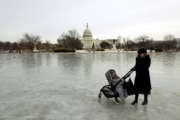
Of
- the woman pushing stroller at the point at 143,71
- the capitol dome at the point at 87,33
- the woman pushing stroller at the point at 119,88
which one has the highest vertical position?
the capitol dome at the point at 87,33

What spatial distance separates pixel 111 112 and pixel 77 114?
2.87 ft

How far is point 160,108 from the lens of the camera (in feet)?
13.2

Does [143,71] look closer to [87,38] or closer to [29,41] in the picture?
[29,41]

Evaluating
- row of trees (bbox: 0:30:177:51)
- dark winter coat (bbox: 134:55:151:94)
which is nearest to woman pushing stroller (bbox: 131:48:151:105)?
dark winter coat (bbox: 134:55:151:94)

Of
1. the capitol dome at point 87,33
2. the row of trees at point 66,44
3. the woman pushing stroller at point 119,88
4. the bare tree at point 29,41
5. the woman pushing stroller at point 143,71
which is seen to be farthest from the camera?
the capitol dome at point 87,33

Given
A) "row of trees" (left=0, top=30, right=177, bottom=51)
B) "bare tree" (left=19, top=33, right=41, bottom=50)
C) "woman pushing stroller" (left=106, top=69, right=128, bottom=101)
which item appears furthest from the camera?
"bare tree" (left=19, top=33, right=41, bottom=50)

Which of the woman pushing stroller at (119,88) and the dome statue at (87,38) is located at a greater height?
the dome statue at (87,38)

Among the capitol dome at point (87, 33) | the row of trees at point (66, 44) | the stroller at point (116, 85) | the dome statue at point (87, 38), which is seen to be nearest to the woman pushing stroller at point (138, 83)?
the stroller at point (116, 85)

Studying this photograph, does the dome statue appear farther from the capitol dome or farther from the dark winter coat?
the dark winter coat

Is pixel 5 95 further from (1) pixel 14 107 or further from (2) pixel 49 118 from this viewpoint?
(2) pixel 49 118

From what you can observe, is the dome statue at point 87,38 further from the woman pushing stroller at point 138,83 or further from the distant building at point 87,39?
the woman pushing stroller at point 138,83

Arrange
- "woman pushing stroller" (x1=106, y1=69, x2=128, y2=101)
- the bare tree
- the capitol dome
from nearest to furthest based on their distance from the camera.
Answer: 1. "woman pushing stroller" (x1=106, y1=69, x2=128, y2=101)
2. the bare tree
3. the capitol dome

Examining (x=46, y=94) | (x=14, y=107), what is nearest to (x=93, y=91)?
(x=46, y=94)

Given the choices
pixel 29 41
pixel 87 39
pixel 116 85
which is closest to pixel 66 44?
pixel 29 41
